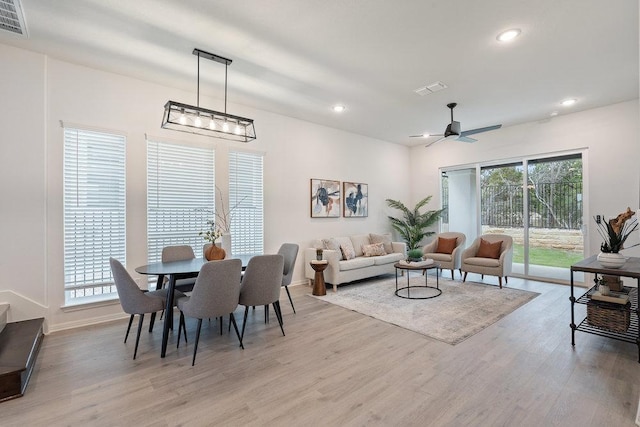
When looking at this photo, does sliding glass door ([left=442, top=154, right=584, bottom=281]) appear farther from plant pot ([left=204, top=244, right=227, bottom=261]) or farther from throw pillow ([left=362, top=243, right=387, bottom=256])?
plant pot ([left=204, top=244, right=227, bottom=261])

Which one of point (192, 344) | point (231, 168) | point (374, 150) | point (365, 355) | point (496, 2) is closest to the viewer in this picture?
point (496, 2)

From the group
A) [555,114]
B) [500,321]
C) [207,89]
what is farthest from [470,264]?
[207,89]

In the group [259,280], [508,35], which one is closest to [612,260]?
[508,35]

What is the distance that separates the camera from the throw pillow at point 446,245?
6.11 metres

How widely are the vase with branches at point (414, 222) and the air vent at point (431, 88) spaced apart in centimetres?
331

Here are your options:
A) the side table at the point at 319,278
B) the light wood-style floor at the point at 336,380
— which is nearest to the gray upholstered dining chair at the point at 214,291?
the light wood-style floor at the point at 336,380

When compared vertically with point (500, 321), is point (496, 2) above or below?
above

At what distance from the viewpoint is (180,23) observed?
279cm

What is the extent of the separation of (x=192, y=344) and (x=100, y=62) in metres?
3.32

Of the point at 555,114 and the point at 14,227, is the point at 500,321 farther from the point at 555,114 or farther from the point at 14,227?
the point at 14,227

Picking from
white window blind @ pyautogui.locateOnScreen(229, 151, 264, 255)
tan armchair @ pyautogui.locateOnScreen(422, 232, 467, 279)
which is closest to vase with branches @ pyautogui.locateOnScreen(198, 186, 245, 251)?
white window blind @ pyautogui.locateOnScreen(229, 151, 264, 255)

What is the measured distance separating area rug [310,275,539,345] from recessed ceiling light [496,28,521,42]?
300 cm

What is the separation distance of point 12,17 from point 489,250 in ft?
22.6

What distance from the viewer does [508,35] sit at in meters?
2.97
